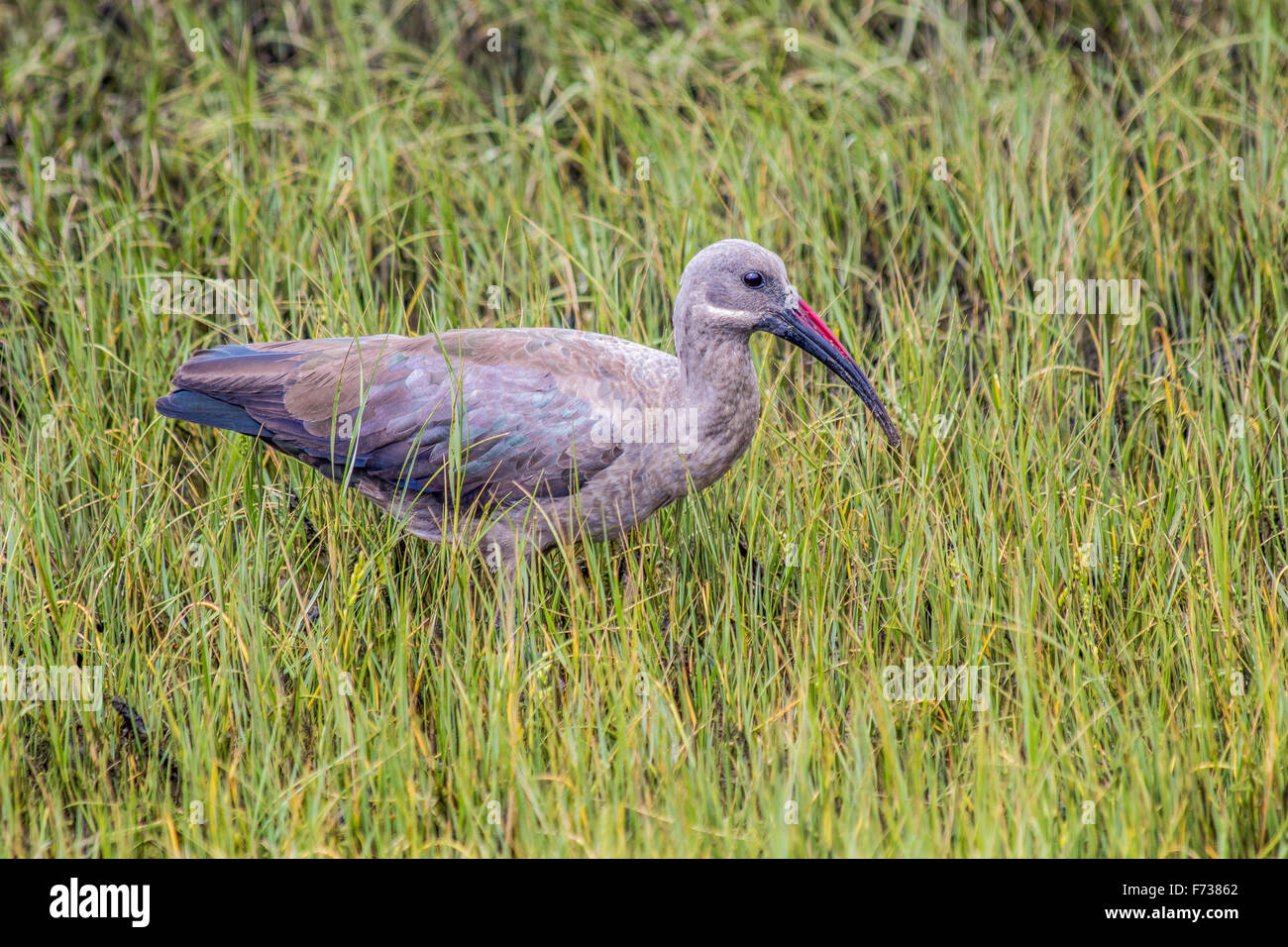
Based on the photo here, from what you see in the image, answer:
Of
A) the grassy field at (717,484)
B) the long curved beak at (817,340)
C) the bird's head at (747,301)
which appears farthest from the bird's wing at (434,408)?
the long curved beak at (817,340)

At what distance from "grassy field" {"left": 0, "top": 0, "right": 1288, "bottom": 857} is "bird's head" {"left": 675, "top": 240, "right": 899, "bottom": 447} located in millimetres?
409

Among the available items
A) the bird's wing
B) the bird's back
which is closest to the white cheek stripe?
the bird's back

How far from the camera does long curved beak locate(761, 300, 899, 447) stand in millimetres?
4324

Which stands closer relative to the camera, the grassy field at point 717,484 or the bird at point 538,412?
the grassy field at point 717,484

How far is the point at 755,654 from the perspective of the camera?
4.08 metres

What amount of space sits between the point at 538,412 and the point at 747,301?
77cm

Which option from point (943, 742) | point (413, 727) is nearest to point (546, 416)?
point (413, 727)

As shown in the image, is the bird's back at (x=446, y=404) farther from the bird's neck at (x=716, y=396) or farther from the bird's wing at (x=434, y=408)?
the bird's neck at (x=716, y=396)

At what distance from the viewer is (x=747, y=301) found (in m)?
4.29

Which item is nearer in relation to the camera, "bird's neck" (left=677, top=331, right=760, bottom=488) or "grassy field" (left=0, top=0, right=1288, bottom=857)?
"grassy field" (left=0, top=0, right=1288, bottom=857)

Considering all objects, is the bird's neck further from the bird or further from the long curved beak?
the long curved beak

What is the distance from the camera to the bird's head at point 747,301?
14.0 ft

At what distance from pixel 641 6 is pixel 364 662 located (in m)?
4.37

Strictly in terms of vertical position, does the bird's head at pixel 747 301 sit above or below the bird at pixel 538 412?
above
